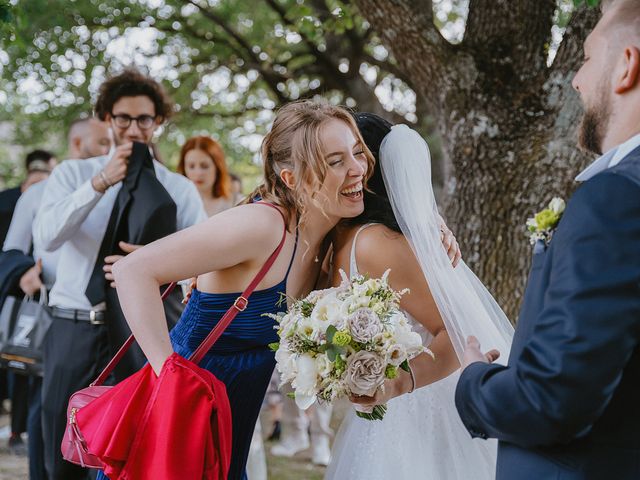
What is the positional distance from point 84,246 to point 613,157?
3.00 metres

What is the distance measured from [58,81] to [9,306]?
21.1 feet

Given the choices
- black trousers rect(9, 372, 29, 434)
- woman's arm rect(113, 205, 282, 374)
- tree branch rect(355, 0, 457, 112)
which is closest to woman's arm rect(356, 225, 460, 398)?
woman's arm rect(113, 205, 282, 374)

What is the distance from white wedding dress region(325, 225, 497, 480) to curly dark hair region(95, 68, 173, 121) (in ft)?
7.00

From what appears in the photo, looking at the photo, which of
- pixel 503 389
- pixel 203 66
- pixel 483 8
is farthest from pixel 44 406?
pixel 203 66

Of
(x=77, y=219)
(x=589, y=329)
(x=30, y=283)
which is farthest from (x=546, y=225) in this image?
(x=30, y=283)

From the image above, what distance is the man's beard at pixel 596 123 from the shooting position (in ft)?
Answer: 5.70

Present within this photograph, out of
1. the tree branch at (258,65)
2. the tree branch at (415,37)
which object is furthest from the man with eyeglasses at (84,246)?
the tree branch at (258,65)

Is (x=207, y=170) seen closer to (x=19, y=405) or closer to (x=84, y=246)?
(x=19, y=405)

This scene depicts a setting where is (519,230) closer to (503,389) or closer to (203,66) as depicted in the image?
(503,389)

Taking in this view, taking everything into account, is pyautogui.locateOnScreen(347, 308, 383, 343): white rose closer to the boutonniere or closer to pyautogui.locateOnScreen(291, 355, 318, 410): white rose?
pyautogui.locateOnScreen(291, 355, 318, 410): white rose

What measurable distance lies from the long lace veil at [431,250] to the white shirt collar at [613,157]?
44.0 inches

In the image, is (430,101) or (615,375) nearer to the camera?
(615,375)

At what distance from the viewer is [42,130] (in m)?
12.1

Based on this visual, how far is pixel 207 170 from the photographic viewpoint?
22.0ft
